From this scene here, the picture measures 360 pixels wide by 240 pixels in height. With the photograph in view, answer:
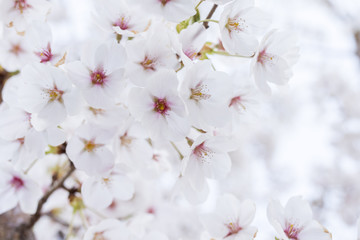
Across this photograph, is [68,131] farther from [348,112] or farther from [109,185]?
[348,112]

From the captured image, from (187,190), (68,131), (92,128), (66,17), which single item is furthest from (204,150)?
(66,17)

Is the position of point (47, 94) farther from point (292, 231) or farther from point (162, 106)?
point (292, 231)

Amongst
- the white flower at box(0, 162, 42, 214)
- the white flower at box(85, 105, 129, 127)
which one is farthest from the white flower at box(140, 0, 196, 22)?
the white flower at box(0, 162, 42, 214)

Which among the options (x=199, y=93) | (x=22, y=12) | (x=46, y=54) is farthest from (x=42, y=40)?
(x=199, y=93)

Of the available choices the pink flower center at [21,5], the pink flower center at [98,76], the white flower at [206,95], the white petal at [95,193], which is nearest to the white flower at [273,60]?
the white flower at [206,95]

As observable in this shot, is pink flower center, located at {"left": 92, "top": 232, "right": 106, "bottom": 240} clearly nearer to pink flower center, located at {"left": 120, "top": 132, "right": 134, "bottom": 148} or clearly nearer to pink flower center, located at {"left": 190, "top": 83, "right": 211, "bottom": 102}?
pink flower center, located at {"left": 120, "top": 132, "right": 134, "bottom": 148}

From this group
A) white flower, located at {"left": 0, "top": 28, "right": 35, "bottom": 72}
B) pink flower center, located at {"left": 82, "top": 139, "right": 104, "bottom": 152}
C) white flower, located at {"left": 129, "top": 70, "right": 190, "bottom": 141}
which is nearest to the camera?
white flower, located at {"left": 129, "top": 70, "right": 190, "bottom": 141}
